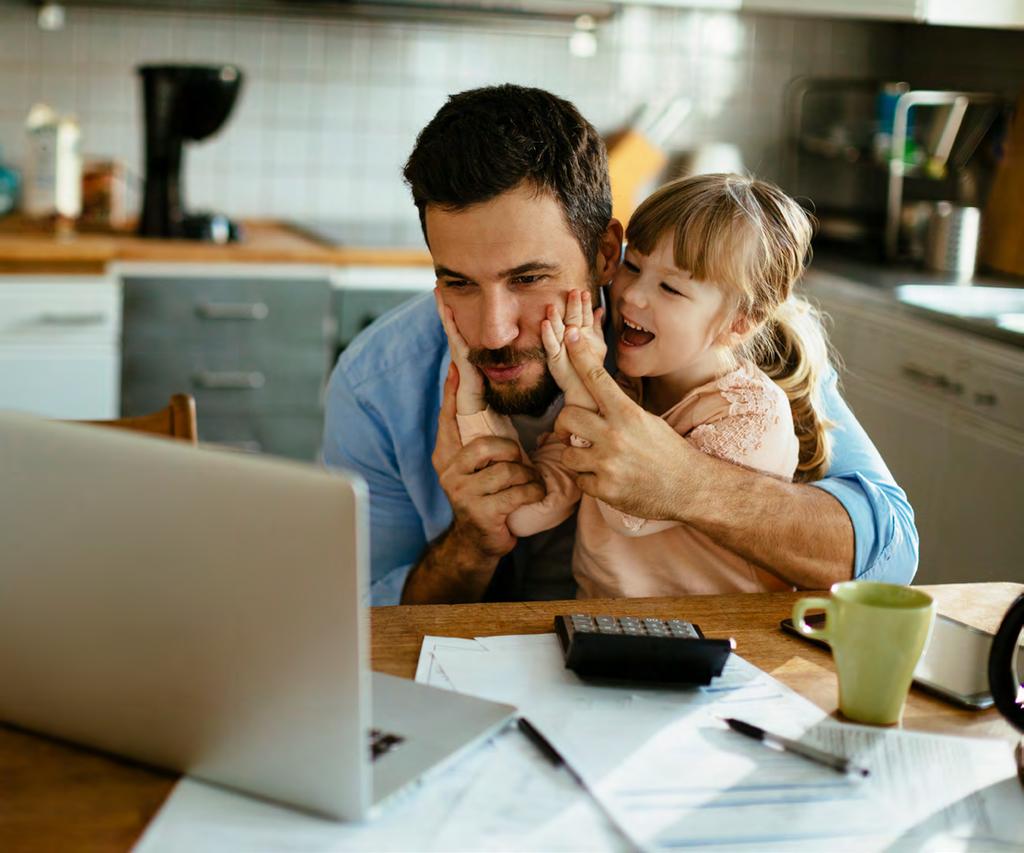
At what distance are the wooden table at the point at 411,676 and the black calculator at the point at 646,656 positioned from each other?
0.09 meters

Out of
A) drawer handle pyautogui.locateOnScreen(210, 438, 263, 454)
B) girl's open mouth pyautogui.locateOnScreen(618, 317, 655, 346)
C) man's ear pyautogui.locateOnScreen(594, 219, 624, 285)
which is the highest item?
man's ear pyautogui.locateOnScreen(594, 219, 624, 285)

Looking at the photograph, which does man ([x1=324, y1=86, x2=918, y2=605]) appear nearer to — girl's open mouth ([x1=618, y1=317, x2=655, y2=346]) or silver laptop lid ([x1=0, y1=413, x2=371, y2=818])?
girl's open mouth ([x1=618, y1=317, x2=655, y2=346])

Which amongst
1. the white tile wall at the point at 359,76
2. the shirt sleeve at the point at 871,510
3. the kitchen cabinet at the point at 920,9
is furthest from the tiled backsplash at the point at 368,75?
the shirt sleeve at the point at 871,510

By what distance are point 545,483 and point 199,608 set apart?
78 centimetres

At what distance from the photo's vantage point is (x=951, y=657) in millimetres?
1216

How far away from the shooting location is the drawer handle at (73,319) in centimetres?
305

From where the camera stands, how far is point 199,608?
871mm

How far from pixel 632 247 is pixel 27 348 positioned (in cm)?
193

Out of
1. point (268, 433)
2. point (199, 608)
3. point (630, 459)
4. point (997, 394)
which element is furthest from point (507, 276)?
point (268, 433)

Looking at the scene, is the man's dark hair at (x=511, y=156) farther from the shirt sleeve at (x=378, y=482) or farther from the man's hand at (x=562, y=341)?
the shirt sleeve at (x=378, y=482)

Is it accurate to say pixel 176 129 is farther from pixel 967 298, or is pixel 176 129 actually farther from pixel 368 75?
pixel 967 298

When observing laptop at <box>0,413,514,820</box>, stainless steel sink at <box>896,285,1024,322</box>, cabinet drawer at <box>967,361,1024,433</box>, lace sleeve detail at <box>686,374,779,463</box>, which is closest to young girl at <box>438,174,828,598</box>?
lace sleeve detail at <box>686,374,779,463</box>

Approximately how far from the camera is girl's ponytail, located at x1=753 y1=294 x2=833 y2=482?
163cm

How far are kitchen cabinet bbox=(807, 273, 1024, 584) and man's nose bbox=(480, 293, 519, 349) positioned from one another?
4.61ft
